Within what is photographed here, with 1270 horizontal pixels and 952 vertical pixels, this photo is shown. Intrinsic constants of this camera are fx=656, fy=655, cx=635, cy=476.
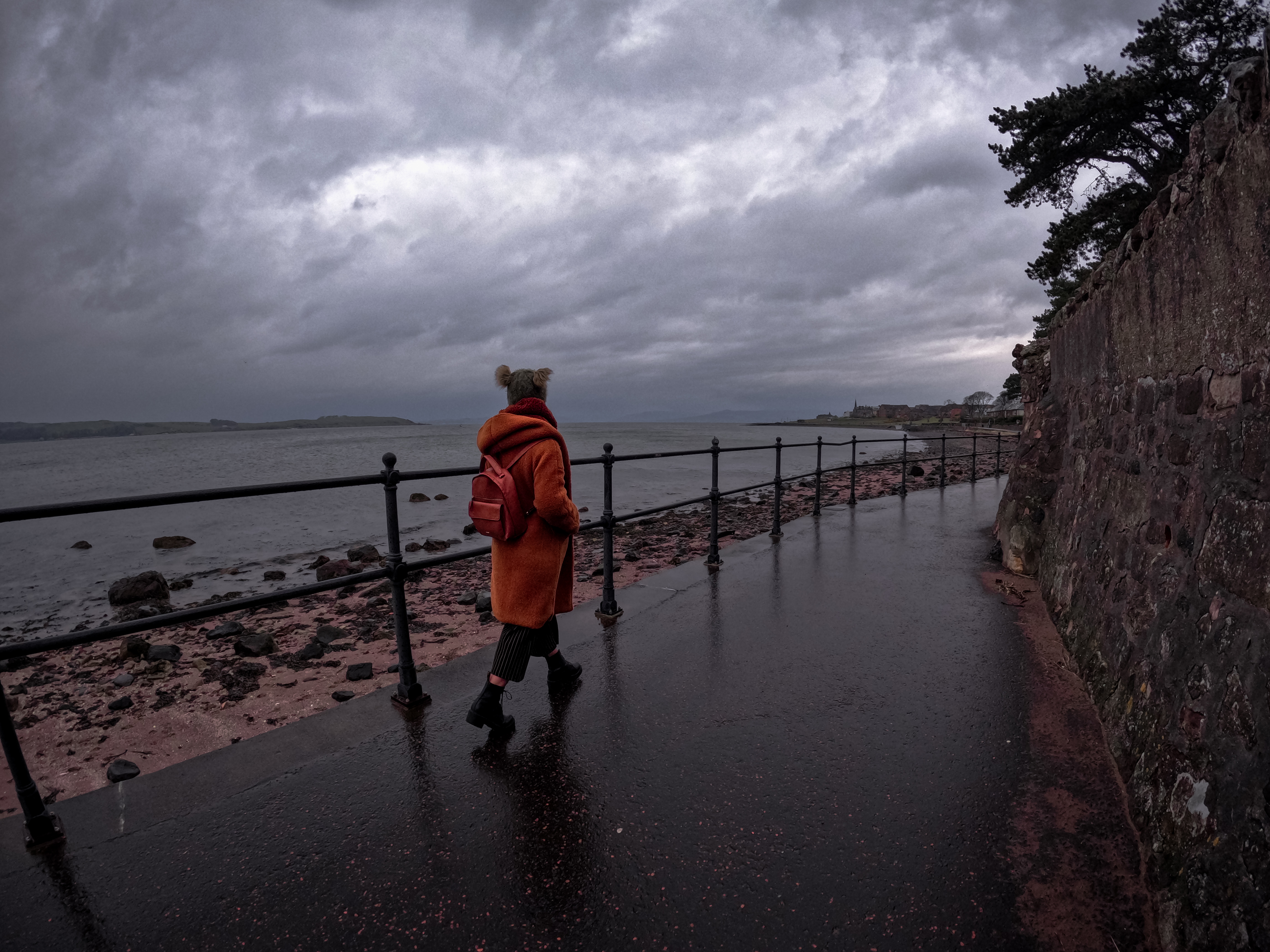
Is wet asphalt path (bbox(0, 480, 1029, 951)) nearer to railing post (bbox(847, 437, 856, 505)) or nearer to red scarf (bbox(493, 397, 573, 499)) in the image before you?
red scarf (bbox(493, 397, 573, 499))

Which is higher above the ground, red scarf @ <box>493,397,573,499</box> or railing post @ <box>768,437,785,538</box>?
red scarf @ <box>493,397,573,499</box>

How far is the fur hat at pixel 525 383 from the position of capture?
300 cm

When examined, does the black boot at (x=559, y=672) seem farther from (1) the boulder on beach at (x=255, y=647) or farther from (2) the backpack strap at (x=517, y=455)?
Answer: (1) the boulder on beach at (x=255, y=647)

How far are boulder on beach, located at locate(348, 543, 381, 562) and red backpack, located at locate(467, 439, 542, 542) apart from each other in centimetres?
1014

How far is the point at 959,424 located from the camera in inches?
2795

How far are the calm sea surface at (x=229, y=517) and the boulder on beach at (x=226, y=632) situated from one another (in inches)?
89.7

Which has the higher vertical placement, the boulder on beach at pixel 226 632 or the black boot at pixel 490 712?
the black boot at pixel 490 712

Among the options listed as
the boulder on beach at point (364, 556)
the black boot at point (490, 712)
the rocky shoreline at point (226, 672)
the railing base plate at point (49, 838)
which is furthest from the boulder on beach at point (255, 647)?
the boulder on beach at point (364, 556)

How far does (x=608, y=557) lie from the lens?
438 centimetres

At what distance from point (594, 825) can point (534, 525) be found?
121cm

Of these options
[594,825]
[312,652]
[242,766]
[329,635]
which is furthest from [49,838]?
[329,635]

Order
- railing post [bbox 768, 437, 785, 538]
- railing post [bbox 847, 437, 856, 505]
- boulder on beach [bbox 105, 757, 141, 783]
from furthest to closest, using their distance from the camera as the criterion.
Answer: railing post [bbox 847, 437, 856, 505]
railing post [bbox 768, 437, 785, 538]
boulder on beach [bbox 105, 757, 141, 783]

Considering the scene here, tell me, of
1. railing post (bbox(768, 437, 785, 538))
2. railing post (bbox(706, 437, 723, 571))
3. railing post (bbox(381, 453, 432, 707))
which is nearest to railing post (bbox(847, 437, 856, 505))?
railing post (bbox(768, 437, 785, 538))

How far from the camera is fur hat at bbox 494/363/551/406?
3.00 meters
